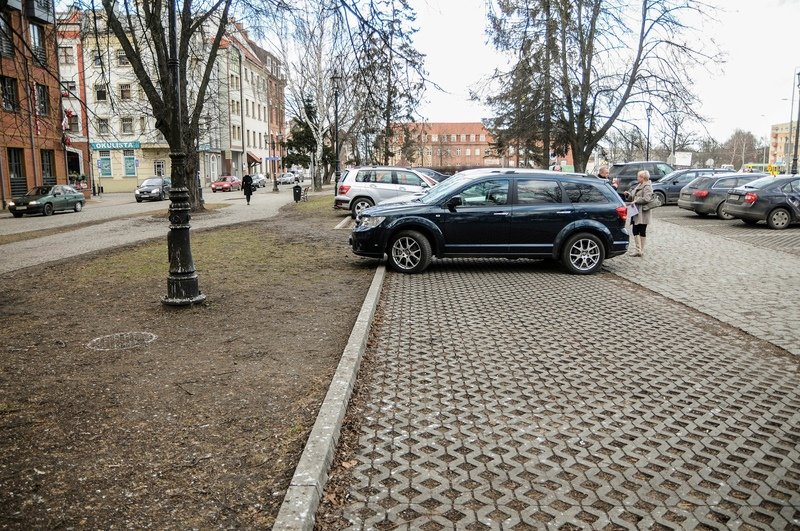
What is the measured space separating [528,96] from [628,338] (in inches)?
936

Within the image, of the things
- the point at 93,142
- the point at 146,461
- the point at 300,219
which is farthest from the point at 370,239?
the point at 93,142

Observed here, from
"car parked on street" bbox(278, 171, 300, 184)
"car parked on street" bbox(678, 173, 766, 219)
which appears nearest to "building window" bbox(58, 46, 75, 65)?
"car parked on street" bbox(678, 173, 766, 219)

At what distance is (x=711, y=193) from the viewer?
2253 cm

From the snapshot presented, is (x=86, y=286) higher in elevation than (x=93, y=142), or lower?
lower

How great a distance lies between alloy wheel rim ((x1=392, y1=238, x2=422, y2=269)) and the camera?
11.3 meters

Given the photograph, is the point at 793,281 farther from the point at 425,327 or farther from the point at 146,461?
the point at 146,461

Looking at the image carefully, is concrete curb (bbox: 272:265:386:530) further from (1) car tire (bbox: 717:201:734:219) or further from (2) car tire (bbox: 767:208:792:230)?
(1) car tire (bbox: 717:201:734:219)

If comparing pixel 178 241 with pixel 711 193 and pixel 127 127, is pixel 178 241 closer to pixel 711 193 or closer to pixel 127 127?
pixel 711 193

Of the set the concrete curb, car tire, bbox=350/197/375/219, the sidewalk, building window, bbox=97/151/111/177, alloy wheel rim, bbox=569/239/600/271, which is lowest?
the sidewalk

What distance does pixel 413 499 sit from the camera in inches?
135

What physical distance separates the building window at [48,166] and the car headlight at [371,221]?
33676mm

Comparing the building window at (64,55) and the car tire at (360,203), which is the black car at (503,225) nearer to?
the building window at (64,55)

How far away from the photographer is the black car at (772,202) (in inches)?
739

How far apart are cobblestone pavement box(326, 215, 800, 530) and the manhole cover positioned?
7.78 ft
